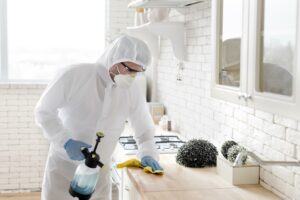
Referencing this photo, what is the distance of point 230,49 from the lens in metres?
1.93

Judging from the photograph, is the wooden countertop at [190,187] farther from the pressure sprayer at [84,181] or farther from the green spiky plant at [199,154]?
the pressure sprayer at [84,181]

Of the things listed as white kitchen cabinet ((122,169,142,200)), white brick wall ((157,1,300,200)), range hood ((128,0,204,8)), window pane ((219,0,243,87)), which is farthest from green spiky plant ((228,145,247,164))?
range hood ((128,0,204,8))

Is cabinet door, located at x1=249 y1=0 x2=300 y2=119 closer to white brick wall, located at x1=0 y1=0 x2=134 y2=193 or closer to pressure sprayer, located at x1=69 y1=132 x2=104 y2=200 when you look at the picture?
pressure sprayer, located at x1=69 y1=132 x2=104 y2=200

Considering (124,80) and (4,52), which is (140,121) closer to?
(124,80)

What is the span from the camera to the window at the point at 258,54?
1.41m

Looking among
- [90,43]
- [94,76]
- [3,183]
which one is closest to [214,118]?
[94,76]

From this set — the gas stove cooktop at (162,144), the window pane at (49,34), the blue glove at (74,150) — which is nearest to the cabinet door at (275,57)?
the blue glove at (74,150)

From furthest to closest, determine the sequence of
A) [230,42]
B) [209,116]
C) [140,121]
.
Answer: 1. [209,116]
2. [140,121]
3. [230,42]

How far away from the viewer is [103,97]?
8.27 feet

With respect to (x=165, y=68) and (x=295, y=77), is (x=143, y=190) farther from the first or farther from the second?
(x=165, y=68)

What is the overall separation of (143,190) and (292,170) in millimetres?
695

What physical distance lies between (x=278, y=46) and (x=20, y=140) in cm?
383

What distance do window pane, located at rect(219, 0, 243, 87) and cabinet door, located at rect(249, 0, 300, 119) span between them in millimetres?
155

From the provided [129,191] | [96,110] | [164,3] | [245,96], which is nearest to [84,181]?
[129,191]
